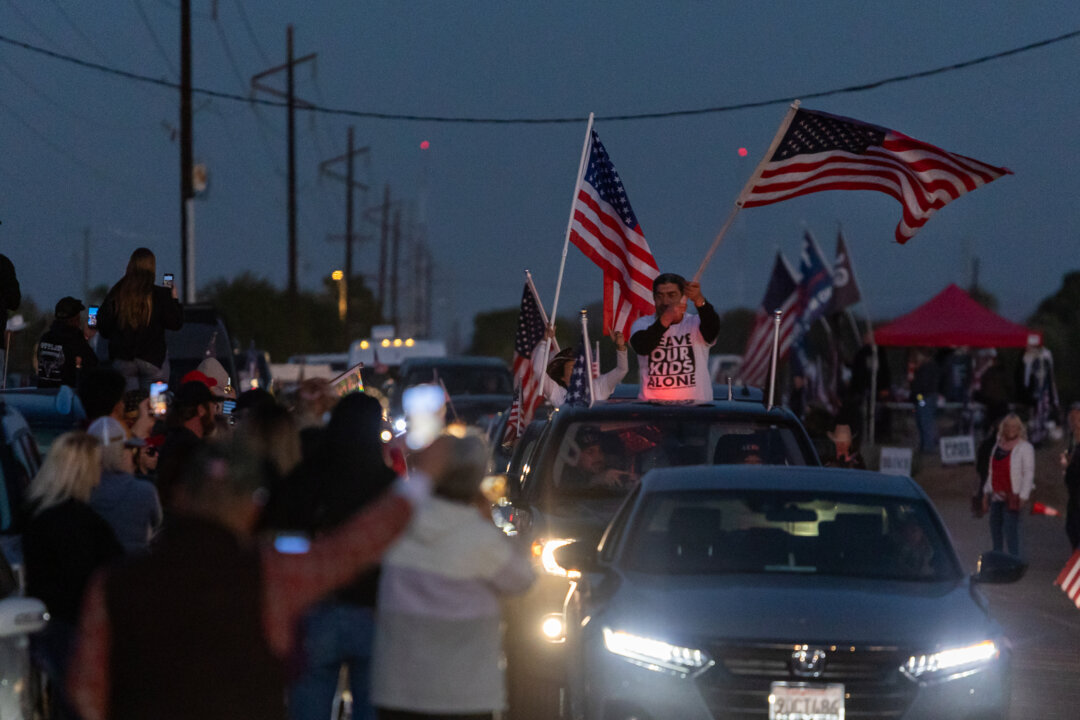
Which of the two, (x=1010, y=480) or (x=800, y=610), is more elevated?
(x=800, y=610)

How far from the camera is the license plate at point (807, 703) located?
22.9 feet

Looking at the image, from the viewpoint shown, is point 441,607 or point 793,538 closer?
point 441,607

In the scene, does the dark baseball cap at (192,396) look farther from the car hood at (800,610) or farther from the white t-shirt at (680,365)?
the white t-shirt at (680,365)

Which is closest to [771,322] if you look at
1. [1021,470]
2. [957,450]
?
[957,450]

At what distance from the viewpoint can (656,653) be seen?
7238 mm

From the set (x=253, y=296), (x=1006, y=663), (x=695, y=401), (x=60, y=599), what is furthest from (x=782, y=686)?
(x=253, y=296)

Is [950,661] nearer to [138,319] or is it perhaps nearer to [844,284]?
[138,319]

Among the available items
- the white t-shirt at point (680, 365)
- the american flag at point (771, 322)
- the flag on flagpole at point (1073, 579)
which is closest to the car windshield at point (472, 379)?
the american flag at point (771, 322)

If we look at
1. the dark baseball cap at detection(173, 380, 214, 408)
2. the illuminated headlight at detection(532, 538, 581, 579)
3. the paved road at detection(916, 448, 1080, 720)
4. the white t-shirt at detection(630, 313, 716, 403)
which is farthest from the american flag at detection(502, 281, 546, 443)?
the dark baseball cap at detection(173, 380, 214, 408)

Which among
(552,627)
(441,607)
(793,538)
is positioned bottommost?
(552,627)

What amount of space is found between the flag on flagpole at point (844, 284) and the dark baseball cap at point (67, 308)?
837 inches

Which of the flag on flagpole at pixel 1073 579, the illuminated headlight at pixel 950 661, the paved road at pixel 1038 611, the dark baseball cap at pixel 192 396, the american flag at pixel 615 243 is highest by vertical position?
the american flag at pixel 615 243

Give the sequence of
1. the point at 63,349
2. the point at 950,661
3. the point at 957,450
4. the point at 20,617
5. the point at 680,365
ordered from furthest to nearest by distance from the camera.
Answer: the point at 957,450 → the point at 63,349 → the point at 680,365 → the point at 950,661 → the point at 20,617

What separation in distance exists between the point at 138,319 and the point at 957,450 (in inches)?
743
